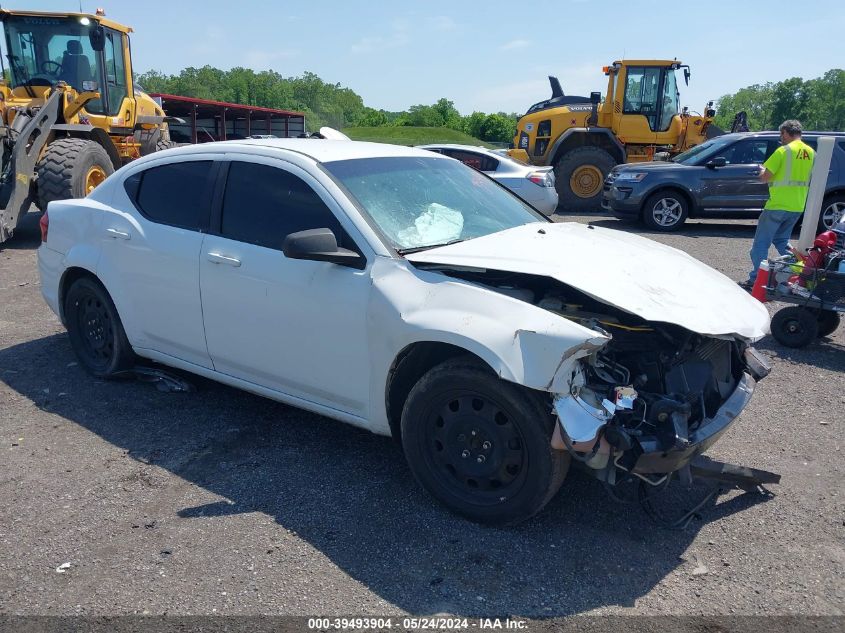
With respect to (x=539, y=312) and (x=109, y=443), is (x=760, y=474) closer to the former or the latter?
(x=539, y=312)

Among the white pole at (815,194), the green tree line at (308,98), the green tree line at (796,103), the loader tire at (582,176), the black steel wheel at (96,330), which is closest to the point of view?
the black steel wheel at (96,330)

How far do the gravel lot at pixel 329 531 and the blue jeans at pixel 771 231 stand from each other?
12.9ft

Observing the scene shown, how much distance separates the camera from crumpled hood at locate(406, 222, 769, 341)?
10.3ft

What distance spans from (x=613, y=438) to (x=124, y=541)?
7.54 feet

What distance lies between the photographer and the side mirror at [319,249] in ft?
11.2

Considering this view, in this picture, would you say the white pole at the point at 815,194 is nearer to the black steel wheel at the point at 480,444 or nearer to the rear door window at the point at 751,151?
the black steel wheel at the point at 480,444

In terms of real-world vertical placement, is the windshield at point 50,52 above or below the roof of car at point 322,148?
above

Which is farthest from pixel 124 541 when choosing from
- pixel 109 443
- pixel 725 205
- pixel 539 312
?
pixel 725 205

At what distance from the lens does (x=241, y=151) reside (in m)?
4.25

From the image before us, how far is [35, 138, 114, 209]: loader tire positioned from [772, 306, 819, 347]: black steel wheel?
9.24 m

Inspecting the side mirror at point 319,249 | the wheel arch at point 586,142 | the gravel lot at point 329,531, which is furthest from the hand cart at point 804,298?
the wheel arch at point 586,142

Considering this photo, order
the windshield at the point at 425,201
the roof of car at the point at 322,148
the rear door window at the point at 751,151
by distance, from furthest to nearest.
Answer: 1. the rear door window at the point at 751,151
2. the roof of car at the point at 322,148
3. the windshield at the point at 425,201

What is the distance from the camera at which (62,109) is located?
35.9 ft

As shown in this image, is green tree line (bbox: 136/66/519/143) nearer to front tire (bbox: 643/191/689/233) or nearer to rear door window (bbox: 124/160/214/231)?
front tire (bbox: 643/191/689/233)
